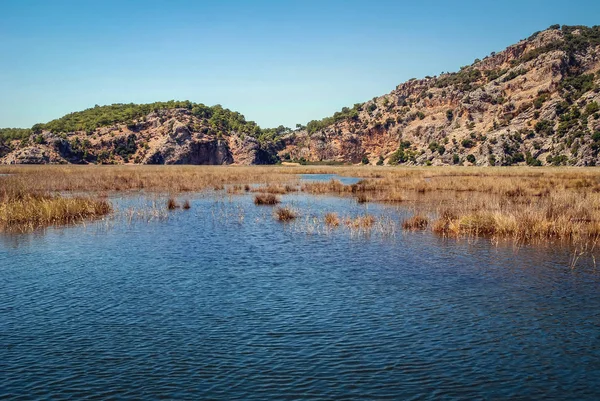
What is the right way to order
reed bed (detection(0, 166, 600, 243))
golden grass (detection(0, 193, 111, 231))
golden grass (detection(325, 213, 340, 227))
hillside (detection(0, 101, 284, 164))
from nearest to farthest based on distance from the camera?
reed bed (detection(0, 166, 600, 243)) → golden grass (detection(0, 193, 111, 231)) → golden grass (detection(325, 213, 340, 227)) → hillside (detection(0, 101, 284, 164))

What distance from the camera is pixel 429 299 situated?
13.7 meters

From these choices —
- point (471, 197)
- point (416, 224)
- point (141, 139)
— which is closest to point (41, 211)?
point (416, 224)

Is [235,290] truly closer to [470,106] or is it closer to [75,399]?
[75,399]

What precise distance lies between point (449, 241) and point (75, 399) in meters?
17.0

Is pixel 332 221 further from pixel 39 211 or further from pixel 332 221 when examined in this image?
pixel 39 211

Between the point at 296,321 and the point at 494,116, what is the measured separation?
136 m

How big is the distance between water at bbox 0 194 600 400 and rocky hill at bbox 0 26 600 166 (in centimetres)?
8725

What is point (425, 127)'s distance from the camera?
6216 inches

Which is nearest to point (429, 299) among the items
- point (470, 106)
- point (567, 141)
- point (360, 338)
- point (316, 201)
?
point (360, 338)

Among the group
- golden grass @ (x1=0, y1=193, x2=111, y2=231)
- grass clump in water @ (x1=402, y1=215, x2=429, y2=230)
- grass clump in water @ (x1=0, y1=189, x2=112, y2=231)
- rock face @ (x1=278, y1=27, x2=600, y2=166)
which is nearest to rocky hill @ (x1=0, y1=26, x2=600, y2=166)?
rock face @ (x1=278, y1=27, x2=600, y2=166)

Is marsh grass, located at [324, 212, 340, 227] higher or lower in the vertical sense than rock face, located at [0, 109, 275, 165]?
lower

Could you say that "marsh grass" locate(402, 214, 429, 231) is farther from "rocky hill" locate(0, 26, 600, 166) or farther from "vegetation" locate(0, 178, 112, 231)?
"rocky hill" locate(0, 26, 600, 166)

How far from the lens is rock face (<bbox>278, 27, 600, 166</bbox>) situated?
10835 cm

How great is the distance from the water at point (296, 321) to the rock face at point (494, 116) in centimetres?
8777
